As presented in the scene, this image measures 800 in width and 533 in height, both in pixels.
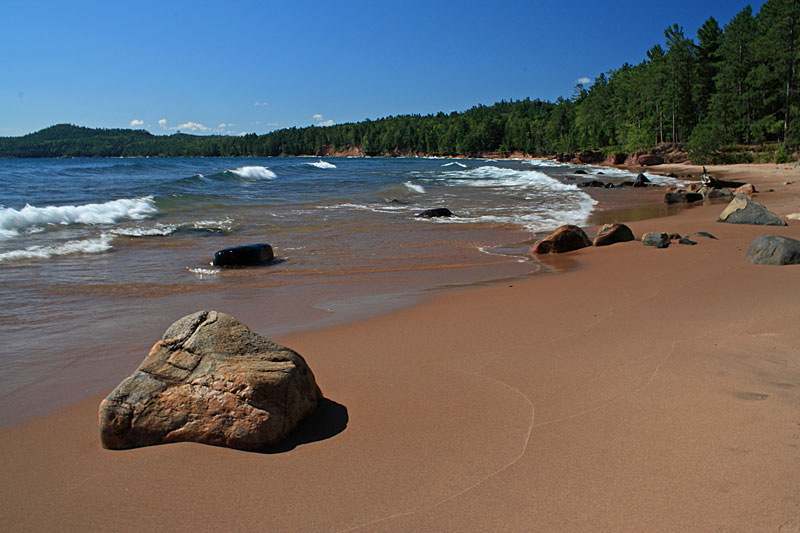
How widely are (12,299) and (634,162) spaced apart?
5987 cm

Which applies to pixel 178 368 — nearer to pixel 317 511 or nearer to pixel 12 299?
pixel 317 511

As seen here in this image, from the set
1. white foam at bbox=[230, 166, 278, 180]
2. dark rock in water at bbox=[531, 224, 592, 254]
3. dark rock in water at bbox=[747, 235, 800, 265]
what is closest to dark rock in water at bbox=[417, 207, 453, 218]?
dark rock in water at bbox=[531, 224, 592, 254]

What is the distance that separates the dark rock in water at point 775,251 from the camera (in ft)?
21.0

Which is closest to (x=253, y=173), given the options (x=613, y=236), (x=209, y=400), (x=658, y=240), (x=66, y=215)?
(x=66, y=215)

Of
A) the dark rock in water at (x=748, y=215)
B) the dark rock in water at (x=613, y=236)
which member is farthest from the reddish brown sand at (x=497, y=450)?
the dark rock in water at (x=748, y=215)

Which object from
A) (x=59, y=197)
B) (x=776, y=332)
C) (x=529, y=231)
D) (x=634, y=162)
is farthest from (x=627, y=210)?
(x=634, y=162)

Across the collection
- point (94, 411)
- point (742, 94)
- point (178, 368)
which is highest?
point (742, 94)

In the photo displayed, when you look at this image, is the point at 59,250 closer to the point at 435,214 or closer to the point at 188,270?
the point at 188,270

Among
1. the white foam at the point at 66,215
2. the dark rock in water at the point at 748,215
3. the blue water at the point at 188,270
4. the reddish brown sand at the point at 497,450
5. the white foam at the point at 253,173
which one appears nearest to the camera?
the reddish brown sand at the point at 497,450

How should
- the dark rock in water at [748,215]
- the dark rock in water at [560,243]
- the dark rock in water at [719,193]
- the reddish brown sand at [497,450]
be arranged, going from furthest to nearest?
the dark rock in water at [719,193], the dark rock in water at [748,215], the dark rock in water at [560,243], the reddish brown sand at [497,450]

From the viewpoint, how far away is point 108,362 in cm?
420

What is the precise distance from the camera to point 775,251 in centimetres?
650

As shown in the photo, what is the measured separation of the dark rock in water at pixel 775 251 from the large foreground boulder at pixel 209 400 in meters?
6.33

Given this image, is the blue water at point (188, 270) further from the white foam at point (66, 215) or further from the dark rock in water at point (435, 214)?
the dark rock in water at point (435, 214)
